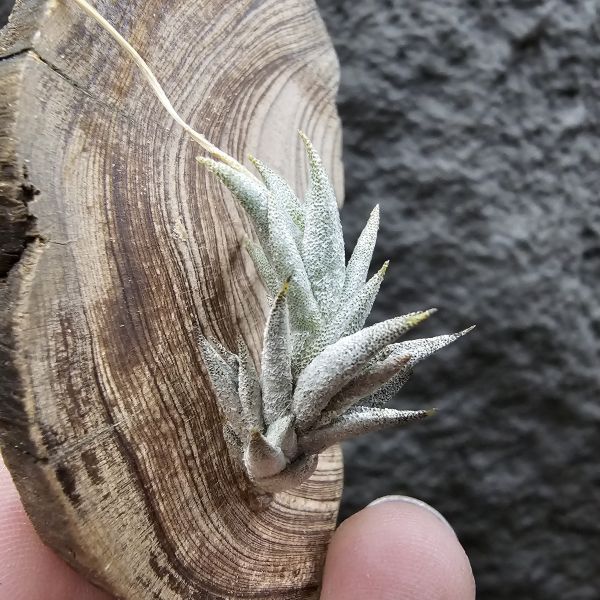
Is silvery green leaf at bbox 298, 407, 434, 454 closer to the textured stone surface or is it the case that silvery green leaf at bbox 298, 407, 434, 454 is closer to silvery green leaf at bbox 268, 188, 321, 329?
silvery green leaf at bbox 268, 188, 321, 329

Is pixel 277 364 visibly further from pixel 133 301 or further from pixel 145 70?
pixel 145 70

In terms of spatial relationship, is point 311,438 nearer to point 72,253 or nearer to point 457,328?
point 72,253

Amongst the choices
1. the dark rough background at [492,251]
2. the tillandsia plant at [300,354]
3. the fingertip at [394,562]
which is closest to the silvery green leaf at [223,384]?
the tillandsia plant at [300,354]

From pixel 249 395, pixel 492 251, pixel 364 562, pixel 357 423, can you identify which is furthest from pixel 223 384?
pixel 492 251

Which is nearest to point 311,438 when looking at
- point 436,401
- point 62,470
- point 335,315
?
point 335,315

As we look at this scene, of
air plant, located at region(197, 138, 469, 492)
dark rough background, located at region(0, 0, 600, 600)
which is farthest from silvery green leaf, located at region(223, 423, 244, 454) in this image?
dark rough background, located at region(0, 0, 600, 600)
